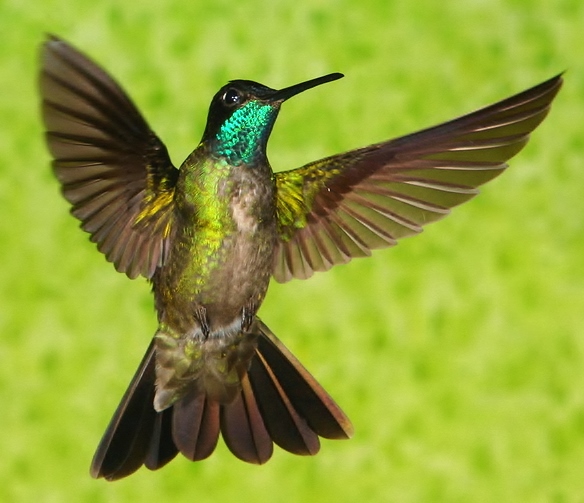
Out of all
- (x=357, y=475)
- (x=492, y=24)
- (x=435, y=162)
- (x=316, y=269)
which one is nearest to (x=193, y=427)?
(x=316, y=269)

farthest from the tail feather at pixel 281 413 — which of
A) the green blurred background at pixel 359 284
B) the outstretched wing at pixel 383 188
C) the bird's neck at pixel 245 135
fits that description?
the green blurred background at pixel 359 284

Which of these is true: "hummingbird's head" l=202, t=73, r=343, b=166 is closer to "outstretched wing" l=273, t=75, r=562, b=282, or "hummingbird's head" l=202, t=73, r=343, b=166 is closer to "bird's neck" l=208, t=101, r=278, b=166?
"bird's neck" l=208, t=101, r=278, b=166

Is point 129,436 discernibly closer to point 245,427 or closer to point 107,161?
point 245,427

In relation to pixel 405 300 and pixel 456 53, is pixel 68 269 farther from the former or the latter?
pixel 456 53

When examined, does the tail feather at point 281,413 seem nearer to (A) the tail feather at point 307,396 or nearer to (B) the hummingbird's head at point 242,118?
(A) the tail feather at point 307,396

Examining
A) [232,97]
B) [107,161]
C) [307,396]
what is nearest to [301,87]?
[232,97]

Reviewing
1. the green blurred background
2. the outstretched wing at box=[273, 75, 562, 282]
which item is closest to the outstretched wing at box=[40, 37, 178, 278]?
the outstretched wing at box=[273, 75, 562, 282]
